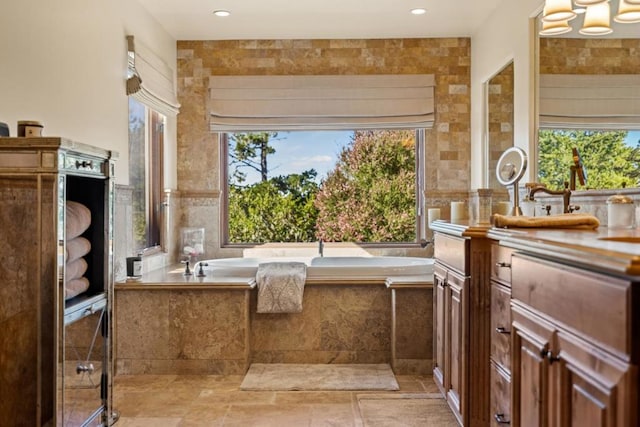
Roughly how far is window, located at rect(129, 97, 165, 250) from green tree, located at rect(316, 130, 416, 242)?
1407mm

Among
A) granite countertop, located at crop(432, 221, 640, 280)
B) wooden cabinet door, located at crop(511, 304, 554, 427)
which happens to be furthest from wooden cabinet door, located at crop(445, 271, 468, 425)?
wooden cabinet door, located at crop(511, 304, 554, 427)

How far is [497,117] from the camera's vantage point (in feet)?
13.4

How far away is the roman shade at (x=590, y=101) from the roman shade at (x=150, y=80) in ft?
8.37

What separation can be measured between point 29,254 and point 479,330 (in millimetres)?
1757

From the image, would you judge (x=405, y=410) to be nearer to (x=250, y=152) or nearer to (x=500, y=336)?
(x=500, y=336)

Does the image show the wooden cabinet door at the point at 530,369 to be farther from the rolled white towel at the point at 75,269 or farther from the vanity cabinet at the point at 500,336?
the rolled white towel at the point at 75,269

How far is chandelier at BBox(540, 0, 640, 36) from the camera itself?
2.18 m

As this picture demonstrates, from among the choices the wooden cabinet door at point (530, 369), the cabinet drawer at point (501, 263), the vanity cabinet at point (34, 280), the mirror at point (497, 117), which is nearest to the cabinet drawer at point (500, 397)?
the wooden cabinet door at point (530, 369)

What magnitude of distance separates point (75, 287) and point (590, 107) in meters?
2.35

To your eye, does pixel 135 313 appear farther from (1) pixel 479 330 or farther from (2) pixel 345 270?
(1) pixel 479 330

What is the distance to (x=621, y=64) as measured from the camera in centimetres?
229

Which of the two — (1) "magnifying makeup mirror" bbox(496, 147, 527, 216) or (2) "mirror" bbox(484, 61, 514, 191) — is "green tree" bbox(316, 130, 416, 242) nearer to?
(2) "mirror" bbox(484, 61, 514, 191)

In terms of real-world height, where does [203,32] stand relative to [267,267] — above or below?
above

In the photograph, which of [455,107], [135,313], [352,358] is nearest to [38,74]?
[135,313]
